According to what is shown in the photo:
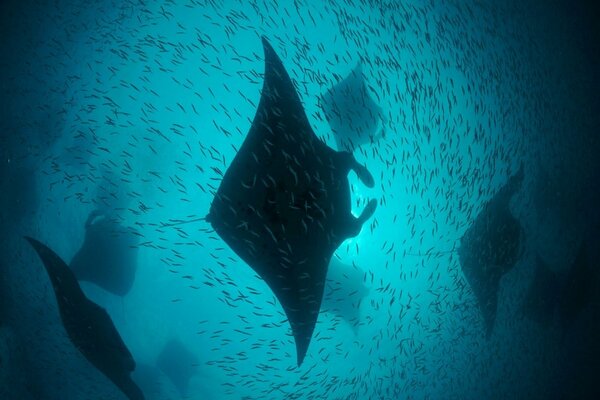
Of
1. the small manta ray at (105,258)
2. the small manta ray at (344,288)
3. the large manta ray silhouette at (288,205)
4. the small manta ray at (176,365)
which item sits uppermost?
the large manta ray silhouette at (288,205)

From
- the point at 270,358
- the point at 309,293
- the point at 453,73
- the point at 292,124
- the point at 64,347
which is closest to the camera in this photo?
the point at 292,124

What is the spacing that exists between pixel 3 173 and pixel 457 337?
23892 millimetres

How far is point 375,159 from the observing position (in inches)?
615

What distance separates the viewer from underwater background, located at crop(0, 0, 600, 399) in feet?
38.9

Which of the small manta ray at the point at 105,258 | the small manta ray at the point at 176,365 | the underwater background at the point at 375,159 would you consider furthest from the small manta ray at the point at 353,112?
the small manta ray at the point at 176,365

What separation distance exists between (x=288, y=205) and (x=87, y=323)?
542cm

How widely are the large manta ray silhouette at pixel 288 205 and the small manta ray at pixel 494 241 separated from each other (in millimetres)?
5352

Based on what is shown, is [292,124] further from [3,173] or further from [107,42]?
[3,173]

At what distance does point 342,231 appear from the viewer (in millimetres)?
4633

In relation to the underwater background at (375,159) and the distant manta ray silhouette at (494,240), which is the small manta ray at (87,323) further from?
the distant manta ray silhouette at (494,240)

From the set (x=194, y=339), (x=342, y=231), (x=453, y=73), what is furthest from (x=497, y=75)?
(x=194, y=339)

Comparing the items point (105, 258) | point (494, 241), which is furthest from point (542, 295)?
point (105, 258)

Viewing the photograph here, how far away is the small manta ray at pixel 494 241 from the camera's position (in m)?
8.31

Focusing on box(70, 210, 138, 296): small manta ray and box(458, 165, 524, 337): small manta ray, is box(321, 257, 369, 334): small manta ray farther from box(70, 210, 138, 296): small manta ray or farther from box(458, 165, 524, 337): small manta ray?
box(70, 210, 138, 296): small manta ray
